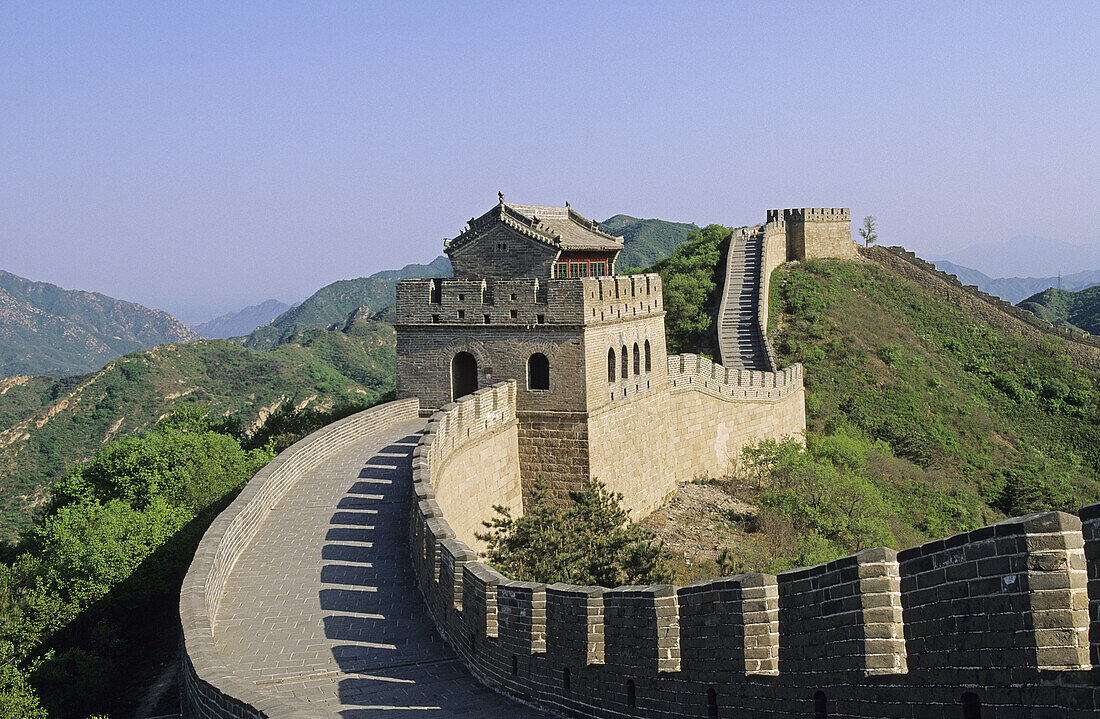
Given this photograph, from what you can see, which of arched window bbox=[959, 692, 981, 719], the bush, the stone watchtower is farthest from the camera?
the stone watchtower

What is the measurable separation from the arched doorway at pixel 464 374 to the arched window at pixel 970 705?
13.7m

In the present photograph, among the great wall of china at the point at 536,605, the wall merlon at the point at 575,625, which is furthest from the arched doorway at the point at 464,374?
the wall merlon at the point at 575,625

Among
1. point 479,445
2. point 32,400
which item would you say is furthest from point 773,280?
point 32,400

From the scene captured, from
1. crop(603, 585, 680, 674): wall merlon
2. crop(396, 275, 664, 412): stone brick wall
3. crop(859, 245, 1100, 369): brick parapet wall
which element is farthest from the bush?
crop(859, 245, 1100, 369): brick parapet wall

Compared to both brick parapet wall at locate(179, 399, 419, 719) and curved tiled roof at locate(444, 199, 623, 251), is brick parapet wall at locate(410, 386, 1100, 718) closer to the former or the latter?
brick parapet wall at locate(179, 399, 419, 719)

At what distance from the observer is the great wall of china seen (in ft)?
15.3

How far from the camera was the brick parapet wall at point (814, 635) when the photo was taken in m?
4.45

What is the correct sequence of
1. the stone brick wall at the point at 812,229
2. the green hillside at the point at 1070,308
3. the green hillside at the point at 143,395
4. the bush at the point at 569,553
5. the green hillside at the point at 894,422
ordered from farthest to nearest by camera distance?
the green hillside at the point at 1070,308 < the green hillside at the point at 143,395 < the stone brick wall at the point at 812,229 < the green hillside at the point at 894,422 < the bush at the point at 569,553

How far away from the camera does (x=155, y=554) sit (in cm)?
1609

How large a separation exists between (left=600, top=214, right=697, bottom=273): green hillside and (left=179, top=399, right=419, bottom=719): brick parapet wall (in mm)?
97769

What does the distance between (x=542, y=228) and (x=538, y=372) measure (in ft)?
12.8

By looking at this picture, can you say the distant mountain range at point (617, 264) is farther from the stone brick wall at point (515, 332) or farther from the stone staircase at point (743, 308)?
the stone brick wall at point (515, 332)

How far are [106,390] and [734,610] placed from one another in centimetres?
6553

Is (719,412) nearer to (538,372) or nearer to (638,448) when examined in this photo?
(638,448)
